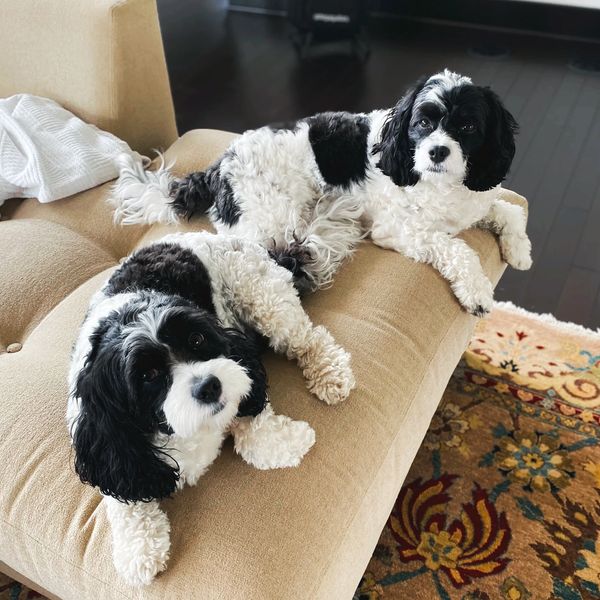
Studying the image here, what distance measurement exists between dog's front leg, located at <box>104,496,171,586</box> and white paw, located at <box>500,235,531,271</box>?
3.72ft

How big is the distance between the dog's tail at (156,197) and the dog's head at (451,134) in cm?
55

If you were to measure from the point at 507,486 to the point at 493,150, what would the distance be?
2.91 feet

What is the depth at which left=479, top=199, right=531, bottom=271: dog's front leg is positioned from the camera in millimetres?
1722

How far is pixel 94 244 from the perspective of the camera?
1828mm

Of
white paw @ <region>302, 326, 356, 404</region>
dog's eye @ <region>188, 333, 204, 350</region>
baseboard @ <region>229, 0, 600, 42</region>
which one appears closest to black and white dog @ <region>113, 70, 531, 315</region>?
white paw @ <region>302, 326, 356, 404</region>

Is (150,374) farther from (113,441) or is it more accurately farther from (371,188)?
(371,188)

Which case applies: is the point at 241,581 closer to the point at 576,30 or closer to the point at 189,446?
the point at 189,446

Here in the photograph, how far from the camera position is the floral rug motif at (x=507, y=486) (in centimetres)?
153

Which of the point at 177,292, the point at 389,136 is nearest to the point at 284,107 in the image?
the point at 389,136

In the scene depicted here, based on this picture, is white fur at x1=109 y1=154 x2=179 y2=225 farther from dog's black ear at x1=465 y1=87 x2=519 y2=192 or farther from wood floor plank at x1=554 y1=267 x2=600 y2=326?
wood floor plank at x1=554 y1=267 x2=600 y2=326

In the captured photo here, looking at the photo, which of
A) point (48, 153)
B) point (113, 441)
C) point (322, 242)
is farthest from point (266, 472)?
point (48, 153)

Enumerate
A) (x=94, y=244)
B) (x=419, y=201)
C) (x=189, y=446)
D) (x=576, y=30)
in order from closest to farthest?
(x=189, y=446) → (x=419, y=201) → (x=94, y=244) → (x=576, y=30)

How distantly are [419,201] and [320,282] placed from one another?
0.36 meters

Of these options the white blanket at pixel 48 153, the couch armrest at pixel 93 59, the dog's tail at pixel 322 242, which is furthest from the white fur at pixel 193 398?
the couch armrest at pixel 93 59
